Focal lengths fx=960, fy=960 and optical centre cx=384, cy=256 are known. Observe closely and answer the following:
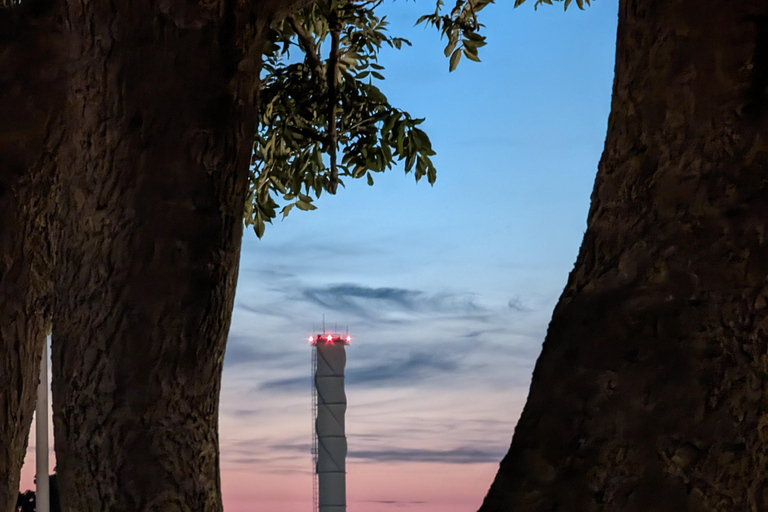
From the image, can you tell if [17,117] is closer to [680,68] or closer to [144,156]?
[144,156]

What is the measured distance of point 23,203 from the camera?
404 centimetres

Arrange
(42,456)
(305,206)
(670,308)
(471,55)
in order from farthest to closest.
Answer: (42,456) < (305,206) < (471,55) < (670,308)

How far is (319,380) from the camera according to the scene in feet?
128

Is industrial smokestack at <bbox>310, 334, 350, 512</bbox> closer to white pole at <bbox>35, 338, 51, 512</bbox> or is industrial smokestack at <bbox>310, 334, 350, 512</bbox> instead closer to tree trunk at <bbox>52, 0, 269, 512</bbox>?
white pole at <bbox>35, 338, 51, 512</bbox>

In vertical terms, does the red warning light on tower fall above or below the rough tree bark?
above

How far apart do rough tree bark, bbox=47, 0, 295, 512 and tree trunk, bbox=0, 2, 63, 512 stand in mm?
1068

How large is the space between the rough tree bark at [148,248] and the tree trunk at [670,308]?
3.83 ft

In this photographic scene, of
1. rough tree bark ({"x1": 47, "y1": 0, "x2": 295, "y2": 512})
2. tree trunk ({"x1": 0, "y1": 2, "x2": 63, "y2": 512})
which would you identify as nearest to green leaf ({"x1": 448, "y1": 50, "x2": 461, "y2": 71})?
tree trunk ({"x1": 0, "y1": 2, "x2": 63, "y2": 512})

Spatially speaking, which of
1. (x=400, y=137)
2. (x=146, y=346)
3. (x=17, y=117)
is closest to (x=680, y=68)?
(x=146, y=346)

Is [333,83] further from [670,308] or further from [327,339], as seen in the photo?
[327,339]

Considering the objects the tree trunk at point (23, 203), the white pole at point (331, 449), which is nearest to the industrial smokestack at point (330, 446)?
the white pole at point (331, 449)

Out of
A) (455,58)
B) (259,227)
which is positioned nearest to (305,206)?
(259,227)

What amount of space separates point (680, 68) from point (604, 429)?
0.79 meters

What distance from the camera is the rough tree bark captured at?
2783 millimetres
